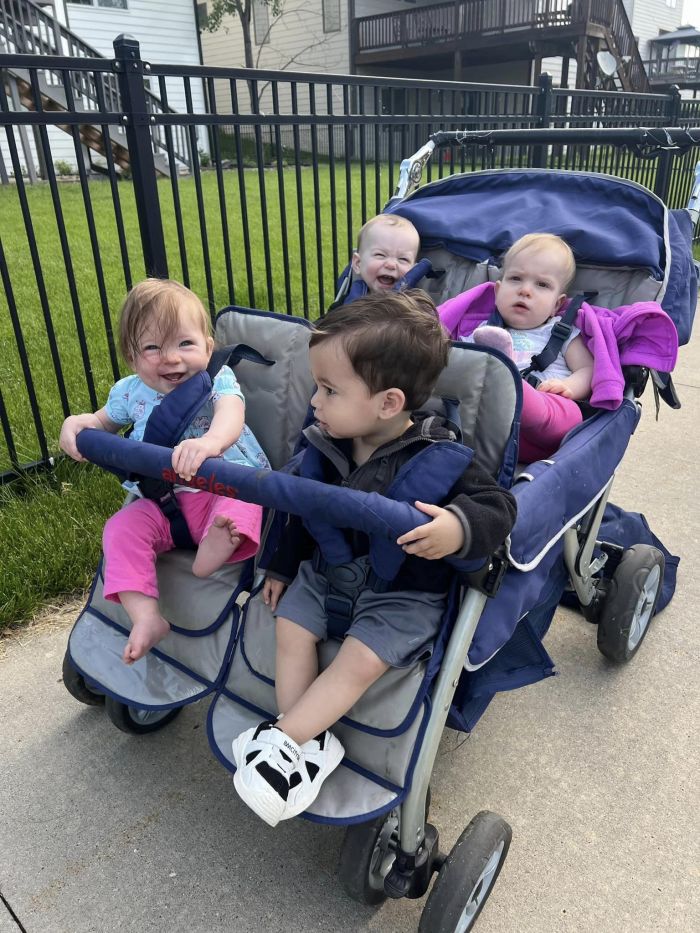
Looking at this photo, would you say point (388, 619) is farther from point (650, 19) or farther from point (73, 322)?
point (650, 19)

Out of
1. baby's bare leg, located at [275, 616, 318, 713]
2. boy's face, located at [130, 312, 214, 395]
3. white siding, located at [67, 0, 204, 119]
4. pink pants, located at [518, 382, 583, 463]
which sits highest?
white siding, located at [67, 0, 204, 119]

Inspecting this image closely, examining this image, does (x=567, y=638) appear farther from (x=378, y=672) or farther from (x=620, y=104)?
(x=620, y=104)

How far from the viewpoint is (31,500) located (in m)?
3.58

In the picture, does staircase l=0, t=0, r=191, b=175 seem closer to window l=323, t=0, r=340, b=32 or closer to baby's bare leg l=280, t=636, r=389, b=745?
baby's bare leg l=280, t=636, r=389, b=745

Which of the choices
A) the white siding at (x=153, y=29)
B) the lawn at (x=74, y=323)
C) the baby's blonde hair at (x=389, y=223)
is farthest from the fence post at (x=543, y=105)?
the white siding at (x=153, y=29)

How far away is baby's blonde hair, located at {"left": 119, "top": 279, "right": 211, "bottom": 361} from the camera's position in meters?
2.15

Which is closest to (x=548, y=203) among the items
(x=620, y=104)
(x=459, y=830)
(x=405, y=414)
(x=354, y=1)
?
(x=405, y=414)

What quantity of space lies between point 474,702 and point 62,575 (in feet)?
6.28

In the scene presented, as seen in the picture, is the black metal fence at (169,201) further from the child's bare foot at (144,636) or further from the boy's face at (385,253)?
the child's bare foot at (144,636)

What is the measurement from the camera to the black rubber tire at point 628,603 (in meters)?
2.50

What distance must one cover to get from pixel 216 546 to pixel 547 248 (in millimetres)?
1463

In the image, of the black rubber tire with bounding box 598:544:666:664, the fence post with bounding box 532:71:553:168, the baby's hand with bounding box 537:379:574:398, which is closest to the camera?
the baby's hand with bounding box 537:379:574:398

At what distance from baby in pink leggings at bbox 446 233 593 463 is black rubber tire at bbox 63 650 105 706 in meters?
1.55

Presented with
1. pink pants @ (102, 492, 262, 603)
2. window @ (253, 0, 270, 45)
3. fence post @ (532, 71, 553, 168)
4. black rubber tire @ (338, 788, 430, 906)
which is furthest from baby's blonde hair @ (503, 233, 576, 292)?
window @ (253, 0, 270, 45)
